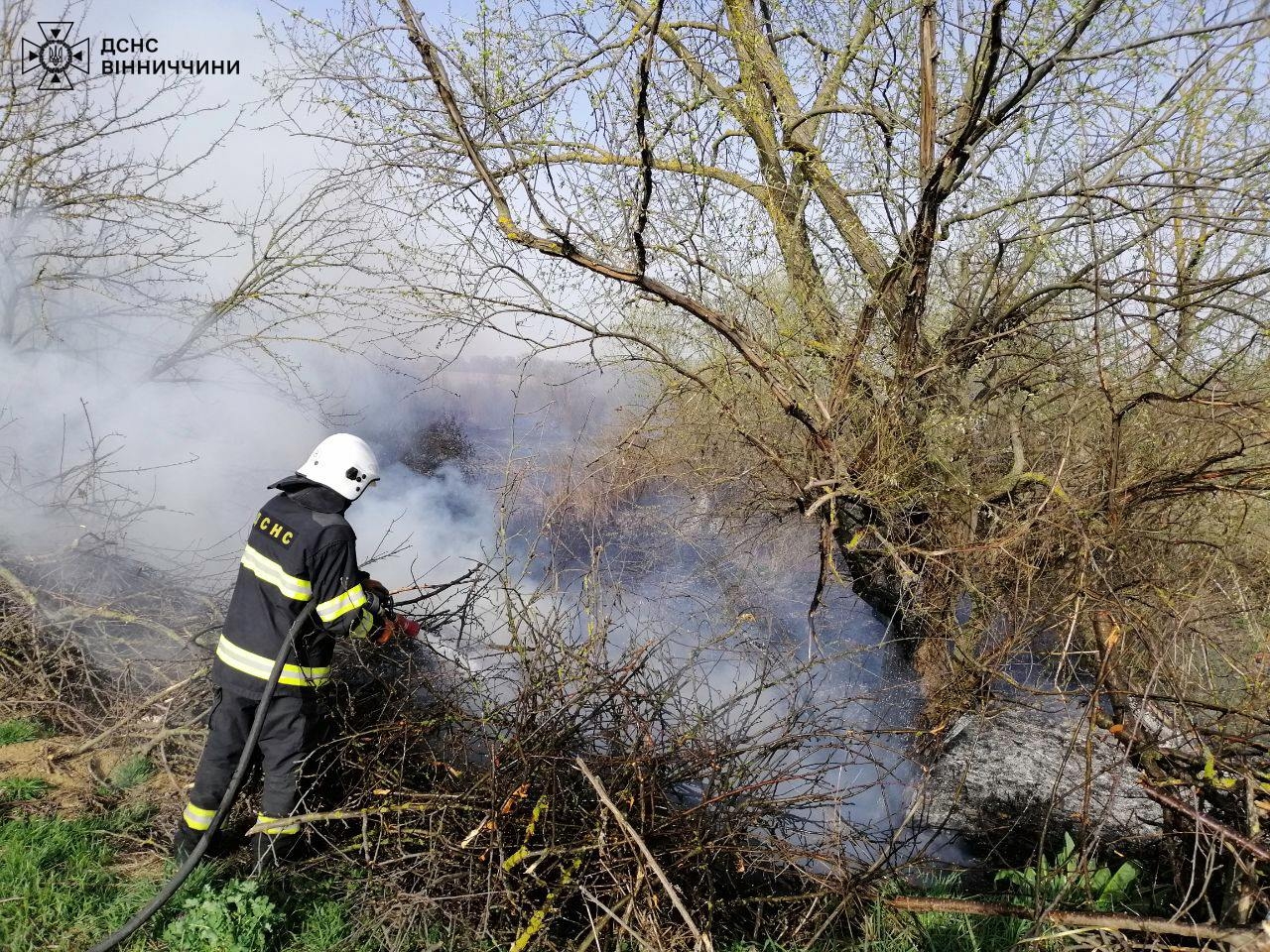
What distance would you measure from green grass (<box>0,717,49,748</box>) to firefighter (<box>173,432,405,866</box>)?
1.63m

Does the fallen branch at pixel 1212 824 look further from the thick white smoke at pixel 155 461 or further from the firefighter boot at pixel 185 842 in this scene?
the thick white smoke at pixel 155 461

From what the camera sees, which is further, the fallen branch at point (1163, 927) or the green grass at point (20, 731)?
the green grass at point (20, 731)

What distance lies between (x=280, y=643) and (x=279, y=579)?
303 mm

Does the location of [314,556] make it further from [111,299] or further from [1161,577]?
[111,299]

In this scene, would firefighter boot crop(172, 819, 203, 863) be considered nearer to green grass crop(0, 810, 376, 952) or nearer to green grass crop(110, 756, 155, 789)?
green grass crop(0, 810, 376, 952)

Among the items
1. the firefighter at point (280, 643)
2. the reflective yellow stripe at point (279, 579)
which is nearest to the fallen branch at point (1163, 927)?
the firefighter at point (280, 643)

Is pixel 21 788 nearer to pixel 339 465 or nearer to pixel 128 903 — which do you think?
pixel 128 903

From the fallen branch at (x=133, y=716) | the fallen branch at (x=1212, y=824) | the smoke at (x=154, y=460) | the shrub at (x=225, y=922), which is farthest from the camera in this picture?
the smoke at (x=154, y=460)

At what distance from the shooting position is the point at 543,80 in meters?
6.39

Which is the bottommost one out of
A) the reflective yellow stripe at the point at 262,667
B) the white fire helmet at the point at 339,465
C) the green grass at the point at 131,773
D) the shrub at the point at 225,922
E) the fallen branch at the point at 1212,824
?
the green grass at the point at 131,773

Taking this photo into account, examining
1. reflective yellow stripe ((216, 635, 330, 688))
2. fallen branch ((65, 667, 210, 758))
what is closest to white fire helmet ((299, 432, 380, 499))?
reflective yellow stripe ((216, 635, 330, 688))

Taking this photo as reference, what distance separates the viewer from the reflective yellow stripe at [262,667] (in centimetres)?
373

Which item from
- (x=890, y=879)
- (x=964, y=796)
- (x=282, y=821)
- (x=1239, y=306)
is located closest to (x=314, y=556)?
(x=282, y=821)

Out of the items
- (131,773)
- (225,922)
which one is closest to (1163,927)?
(225,922)
